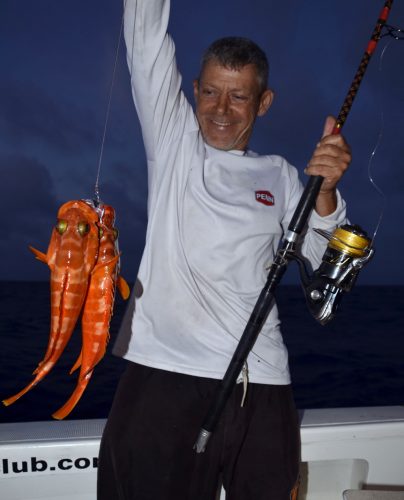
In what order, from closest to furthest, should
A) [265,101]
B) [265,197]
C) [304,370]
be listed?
[265,197]
[265,101]
[304,370]

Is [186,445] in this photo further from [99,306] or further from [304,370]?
[304,370]

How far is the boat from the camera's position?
2848mm

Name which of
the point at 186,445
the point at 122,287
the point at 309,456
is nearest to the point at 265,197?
the point at 122,287

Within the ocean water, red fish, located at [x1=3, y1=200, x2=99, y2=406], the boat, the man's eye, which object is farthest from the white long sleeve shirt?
the ocean water

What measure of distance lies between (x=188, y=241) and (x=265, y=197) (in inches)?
18.0

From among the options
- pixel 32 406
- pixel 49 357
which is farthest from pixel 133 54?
pixel 32 406

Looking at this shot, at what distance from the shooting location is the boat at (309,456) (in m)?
2.85

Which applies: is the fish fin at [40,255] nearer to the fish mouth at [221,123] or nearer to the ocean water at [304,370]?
the fish mouth at [221,123]

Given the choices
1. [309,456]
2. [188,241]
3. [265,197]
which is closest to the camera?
[188,241]

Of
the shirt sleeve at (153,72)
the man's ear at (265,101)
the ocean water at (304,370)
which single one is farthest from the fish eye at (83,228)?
the ocean water at (304,370)

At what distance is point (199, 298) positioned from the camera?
7.74ft

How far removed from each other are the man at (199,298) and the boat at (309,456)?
0.72 metres

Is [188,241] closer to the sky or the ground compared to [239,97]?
closer to the ground

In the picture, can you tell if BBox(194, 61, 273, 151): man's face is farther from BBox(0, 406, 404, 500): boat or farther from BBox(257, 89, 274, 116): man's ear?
BBox(0, 406, 404, 500): boat
